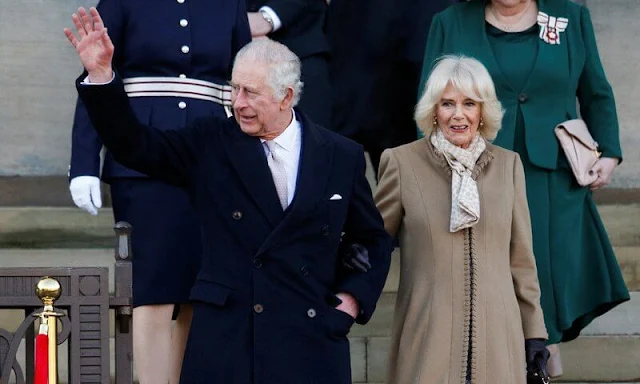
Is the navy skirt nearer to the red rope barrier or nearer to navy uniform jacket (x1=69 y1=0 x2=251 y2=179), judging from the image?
navy uniform jacket (x1=69 y1=0 x2=251 y2=179)

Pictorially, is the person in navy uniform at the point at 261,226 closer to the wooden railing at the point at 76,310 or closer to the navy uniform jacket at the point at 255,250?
the navy uniform jacket at the point at 255,250

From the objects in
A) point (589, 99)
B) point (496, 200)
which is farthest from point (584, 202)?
point (496, 200)

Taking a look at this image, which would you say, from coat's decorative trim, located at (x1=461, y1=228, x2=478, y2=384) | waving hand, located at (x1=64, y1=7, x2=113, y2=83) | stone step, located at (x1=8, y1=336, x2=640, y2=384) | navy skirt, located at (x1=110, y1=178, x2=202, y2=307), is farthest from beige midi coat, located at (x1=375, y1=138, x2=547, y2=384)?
stone step, located at (x1=8, y1=336, x2=640, y2=384)

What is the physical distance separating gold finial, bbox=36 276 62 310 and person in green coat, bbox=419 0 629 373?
2.22 m

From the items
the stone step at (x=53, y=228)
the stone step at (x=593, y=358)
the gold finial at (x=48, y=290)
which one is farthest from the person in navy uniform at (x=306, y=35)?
the gold finial at (x=48, y=290)

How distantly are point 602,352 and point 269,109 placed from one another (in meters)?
2.91

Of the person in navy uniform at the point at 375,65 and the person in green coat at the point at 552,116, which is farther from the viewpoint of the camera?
the person in navy uniform at the point at 375,65

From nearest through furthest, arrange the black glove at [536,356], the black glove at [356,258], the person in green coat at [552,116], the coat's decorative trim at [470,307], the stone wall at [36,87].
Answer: the black glove at [356,258] → the coat's decorative trim at [470,307] → the black glove at [536,356] → the person in green coat at [552,116] → the stone wall at [36,87]

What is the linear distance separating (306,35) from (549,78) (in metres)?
1.25

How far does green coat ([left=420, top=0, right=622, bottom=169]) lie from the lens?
285 inches

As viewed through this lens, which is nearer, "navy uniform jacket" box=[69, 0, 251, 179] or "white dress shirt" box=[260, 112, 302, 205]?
"white dress shirt" box=[260, 112, 302, 205]

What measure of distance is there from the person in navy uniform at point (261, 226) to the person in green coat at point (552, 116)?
1.39m

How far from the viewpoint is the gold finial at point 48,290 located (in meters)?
5.52

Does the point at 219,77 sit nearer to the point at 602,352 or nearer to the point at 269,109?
the point at 269,109
